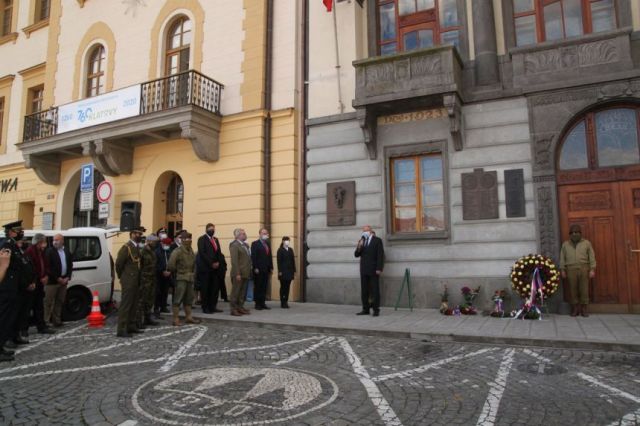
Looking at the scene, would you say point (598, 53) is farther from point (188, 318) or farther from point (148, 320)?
point (148, 320)

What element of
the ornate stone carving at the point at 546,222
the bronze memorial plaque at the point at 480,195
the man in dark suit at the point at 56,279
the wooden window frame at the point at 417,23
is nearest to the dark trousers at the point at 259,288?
the man in dark suit at the point at 56,279

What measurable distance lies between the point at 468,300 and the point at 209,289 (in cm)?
580

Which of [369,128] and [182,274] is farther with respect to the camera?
[369,128]

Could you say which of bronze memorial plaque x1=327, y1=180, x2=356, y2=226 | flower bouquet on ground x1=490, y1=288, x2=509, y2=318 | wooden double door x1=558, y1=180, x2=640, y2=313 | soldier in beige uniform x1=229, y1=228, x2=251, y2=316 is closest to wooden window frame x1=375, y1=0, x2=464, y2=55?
bronze memorial plaque x1=327, y1=180, x2=356, y2=226

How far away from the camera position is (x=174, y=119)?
45.4 feet

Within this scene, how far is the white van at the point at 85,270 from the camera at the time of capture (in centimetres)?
1034

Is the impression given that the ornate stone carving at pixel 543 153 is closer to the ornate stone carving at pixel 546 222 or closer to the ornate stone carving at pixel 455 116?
the ornate stone carving at pixel 546 222

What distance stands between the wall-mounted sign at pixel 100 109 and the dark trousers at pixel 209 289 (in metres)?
6.70

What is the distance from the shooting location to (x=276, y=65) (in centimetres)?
1405

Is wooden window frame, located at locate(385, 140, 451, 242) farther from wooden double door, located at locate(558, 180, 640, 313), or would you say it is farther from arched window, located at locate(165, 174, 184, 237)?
arched window, located at locate(165, 174, 184, 237)

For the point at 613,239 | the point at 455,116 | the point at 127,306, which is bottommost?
the point at 127,306

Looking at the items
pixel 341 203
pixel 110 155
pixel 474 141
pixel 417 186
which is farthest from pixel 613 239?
pixel 110 155

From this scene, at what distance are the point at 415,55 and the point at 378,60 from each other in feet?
2.98

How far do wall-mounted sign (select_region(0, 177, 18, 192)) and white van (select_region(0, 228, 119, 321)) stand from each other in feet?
38.9
